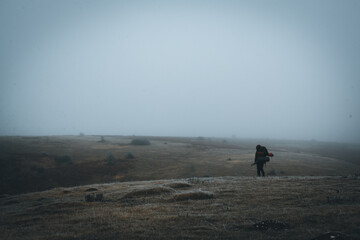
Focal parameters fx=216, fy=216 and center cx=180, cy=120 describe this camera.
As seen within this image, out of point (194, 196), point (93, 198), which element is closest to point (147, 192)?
point (93, 198)

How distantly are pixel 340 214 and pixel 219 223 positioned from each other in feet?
12.5

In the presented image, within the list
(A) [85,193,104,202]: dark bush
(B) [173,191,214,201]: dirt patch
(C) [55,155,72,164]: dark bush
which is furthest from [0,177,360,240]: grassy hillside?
(C) [55,155,72,164]: dark bush

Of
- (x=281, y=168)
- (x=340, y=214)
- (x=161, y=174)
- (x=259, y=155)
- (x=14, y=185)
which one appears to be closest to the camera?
(x=340, y=214)

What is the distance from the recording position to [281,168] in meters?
35.3

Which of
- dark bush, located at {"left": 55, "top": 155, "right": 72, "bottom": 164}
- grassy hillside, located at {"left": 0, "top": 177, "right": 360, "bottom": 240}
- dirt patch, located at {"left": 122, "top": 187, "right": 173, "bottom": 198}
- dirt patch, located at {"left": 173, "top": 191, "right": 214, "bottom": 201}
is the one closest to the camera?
grassy hillside, located at {"left": 0, "top": 177, "right": 360, "bottom": 240}

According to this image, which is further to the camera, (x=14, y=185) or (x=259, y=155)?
(x=14, y=185)

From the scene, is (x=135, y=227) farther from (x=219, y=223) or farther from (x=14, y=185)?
(x=14, y=185)

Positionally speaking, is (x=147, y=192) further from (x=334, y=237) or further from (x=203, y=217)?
(x=334, y=237)

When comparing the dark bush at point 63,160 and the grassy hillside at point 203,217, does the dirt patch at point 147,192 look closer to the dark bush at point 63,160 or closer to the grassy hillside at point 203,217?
the grassy hillside at point 203,217

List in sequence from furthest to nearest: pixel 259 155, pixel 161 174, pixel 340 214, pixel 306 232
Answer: pixel 161 174 < pixel 259 155 < pixel 340 214 < pixel 306 232

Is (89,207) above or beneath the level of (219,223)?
beneath

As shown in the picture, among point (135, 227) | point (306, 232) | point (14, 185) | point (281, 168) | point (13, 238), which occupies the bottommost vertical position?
point (14, 185)

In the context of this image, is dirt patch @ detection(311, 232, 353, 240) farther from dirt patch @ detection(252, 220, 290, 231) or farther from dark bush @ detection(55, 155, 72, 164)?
dark bush @ detection(55, 155, 72, 164)

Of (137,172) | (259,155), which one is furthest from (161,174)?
(259,155)
